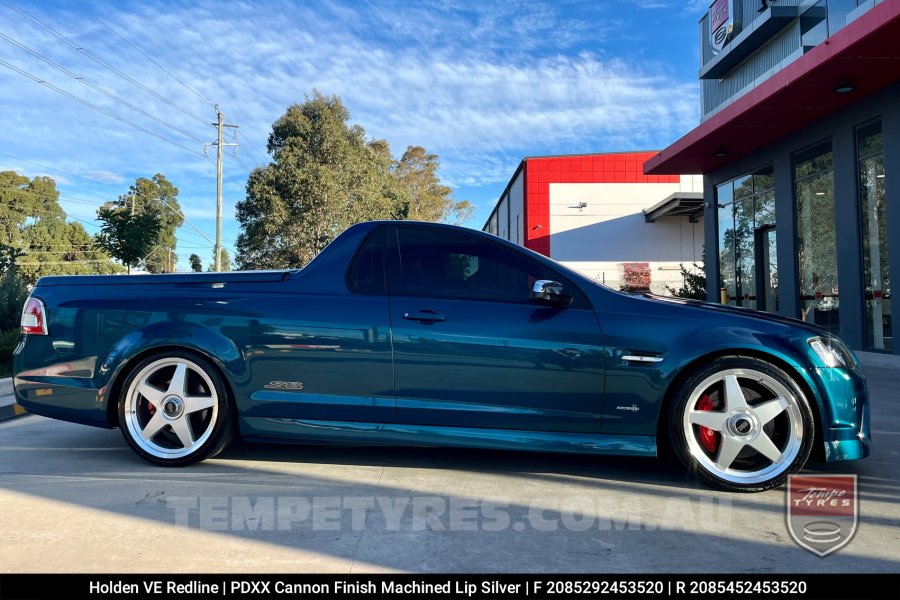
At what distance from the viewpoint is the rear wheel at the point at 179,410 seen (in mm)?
3744

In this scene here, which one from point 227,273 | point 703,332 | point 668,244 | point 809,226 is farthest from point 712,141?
point 668,244

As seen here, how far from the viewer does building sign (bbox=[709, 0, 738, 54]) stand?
14.2 meters

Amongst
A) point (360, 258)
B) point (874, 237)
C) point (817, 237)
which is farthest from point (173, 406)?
point (817, 237)

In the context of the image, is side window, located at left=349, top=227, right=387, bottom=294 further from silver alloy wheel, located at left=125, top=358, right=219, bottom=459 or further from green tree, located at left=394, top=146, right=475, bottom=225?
green tree, located at left=394, top=146, right=475, bottom=225

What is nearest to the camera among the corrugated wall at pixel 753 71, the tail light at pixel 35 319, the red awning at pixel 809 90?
the tail light at pixel 35 319

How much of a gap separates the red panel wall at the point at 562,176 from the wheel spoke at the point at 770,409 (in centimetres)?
2932

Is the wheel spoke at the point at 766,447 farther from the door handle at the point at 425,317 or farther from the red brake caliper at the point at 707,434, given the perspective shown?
the door handle at the point at 425,317

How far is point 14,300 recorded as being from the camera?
1158 centimetres

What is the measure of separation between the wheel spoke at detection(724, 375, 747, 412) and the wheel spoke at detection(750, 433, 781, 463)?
0.65 ft

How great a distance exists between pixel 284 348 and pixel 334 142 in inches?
1057

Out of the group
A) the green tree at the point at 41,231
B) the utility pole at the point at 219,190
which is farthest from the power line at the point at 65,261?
the utility pole at the point at 219,190

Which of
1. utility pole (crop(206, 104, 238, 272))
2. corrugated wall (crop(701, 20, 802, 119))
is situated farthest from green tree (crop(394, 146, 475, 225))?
corrugated wall (crop(701, 20, 802, 119))

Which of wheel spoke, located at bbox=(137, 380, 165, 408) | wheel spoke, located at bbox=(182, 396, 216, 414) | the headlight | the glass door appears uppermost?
the glass door

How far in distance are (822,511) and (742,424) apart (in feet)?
1.80
